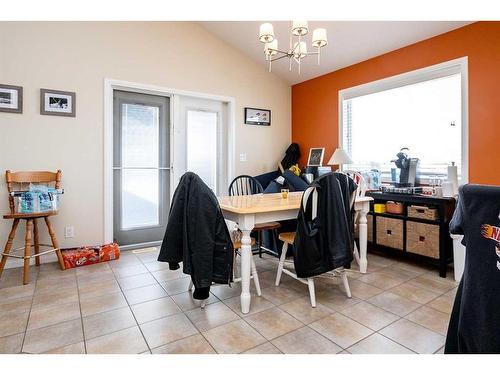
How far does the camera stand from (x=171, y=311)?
201 cm

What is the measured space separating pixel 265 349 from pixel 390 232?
2.10 m

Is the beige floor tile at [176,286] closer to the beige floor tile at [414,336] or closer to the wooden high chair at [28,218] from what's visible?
the wooden high chair at [28,218]

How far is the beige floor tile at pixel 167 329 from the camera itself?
5.44 feet

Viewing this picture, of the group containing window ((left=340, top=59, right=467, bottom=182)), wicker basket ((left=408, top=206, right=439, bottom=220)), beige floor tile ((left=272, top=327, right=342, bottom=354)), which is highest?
window ((left=340, top=59, right=467, bottom=182))

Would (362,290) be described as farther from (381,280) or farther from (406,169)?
(406,169)

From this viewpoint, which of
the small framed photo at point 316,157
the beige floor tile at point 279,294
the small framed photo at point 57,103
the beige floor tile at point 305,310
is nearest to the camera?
the beige floor tile at point 305,310

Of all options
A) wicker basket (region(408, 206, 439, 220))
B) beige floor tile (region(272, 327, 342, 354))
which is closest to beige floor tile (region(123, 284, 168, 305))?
beige floor tile (region(272, 327, 342, 354))

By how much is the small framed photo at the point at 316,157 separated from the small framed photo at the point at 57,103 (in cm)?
309

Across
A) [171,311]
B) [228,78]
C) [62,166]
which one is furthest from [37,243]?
[228,78]

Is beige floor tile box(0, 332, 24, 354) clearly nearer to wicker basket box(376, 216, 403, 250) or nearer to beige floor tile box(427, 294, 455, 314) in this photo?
beige floor tile box(427, 294, 455, 314)

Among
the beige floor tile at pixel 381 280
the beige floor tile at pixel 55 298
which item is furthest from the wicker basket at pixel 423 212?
the beige floor tile at pixel 55 298

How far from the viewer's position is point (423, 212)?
279cm

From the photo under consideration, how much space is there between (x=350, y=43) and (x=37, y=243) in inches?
158

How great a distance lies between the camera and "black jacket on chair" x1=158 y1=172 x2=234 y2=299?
1854 millimetres
